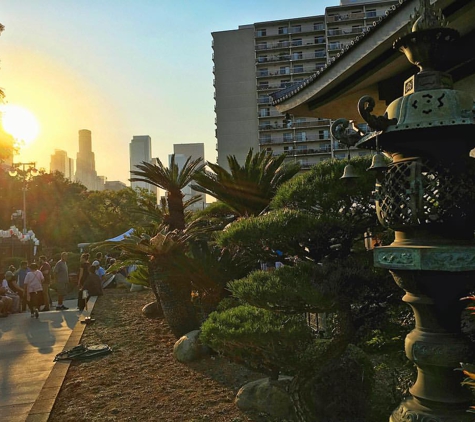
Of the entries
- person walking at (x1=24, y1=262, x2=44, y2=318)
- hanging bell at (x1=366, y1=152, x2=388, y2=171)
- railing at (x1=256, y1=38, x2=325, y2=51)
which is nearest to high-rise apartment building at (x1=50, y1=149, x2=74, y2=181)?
railing at (x1=256, y1=38, x2=325, y2=51)

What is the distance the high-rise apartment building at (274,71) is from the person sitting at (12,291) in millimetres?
50319

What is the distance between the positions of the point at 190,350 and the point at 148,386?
110 cm

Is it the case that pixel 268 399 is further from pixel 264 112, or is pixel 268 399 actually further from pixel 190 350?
pixel 264 112

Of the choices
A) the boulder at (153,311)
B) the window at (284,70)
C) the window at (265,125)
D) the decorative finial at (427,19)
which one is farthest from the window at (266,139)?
the decorative finial at (427,19)

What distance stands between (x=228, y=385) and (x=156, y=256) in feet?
10.6

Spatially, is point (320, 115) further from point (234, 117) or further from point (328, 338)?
point (234, 117)

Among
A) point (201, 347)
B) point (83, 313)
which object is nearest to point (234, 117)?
point (83, 313)

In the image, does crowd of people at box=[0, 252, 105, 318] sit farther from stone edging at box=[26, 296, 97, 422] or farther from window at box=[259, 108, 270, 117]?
window at box=[259, 108, 270, 117]

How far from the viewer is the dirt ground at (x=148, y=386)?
15.2 ft

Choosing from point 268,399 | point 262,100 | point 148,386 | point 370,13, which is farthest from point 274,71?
point 268,399

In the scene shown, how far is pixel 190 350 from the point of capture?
6.50 meters

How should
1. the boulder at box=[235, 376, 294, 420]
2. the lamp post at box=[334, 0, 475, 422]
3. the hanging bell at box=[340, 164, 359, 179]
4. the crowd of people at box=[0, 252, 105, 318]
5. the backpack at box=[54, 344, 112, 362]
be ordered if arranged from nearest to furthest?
1. the lamp post at box=[334, 0, 475, 422]
2. the hanging bell at box=[340, 164, 359, 179]
3. the boulder at box=[235, 376, 294, 420]
4. the backpack at box=[54, 344, 112, 362]
5. the crowd of people at box=[0, 252, 105, 318]

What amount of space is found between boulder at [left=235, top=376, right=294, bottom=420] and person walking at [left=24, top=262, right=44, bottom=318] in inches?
326

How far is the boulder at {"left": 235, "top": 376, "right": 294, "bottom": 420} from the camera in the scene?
436 cm
